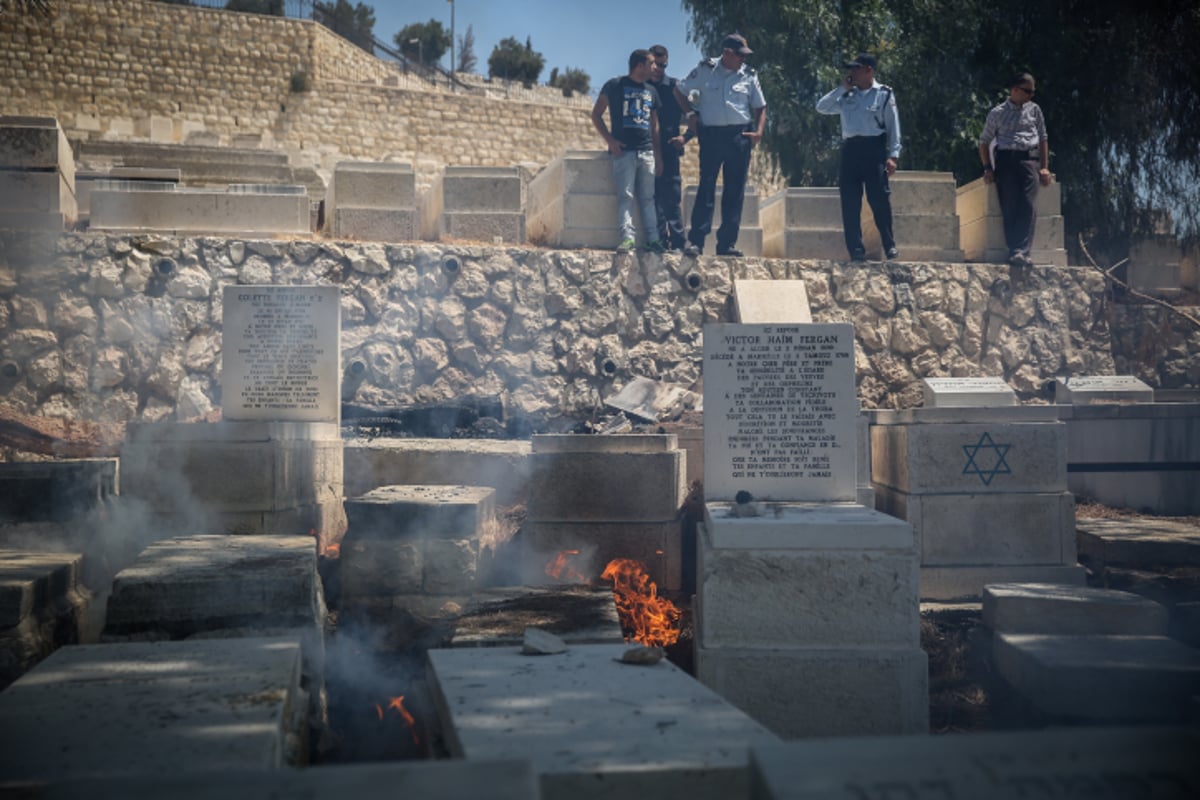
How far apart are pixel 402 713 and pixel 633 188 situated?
7379mm

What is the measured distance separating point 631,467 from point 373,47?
30.4 m

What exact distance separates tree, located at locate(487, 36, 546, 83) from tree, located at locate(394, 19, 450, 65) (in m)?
2.19

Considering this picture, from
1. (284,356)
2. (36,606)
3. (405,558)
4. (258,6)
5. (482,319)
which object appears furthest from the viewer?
(258,6)

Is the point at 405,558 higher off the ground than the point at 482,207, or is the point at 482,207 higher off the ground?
the point at 482,207

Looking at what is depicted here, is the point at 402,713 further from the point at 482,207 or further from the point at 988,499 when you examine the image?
the point at 482,207

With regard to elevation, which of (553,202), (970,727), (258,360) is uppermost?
(553,202)

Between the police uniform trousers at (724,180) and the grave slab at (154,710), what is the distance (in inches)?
308

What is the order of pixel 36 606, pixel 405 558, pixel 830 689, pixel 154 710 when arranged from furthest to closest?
1. pixel 405 558
2. pixel 830 689
3. pixel 36 606
4. pixel 154 710

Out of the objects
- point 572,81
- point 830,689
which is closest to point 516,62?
point 572,81

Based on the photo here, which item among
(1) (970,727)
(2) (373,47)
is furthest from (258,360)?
(2) (373,47)

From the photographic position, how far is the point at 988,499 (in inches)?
257

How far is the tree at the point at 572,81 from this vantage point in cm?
4124

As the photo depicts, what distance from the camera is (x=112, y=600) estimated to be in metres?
3.92

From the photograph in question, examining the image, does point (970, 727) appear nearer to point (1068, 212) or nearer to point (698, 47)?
point (1068, 212)
